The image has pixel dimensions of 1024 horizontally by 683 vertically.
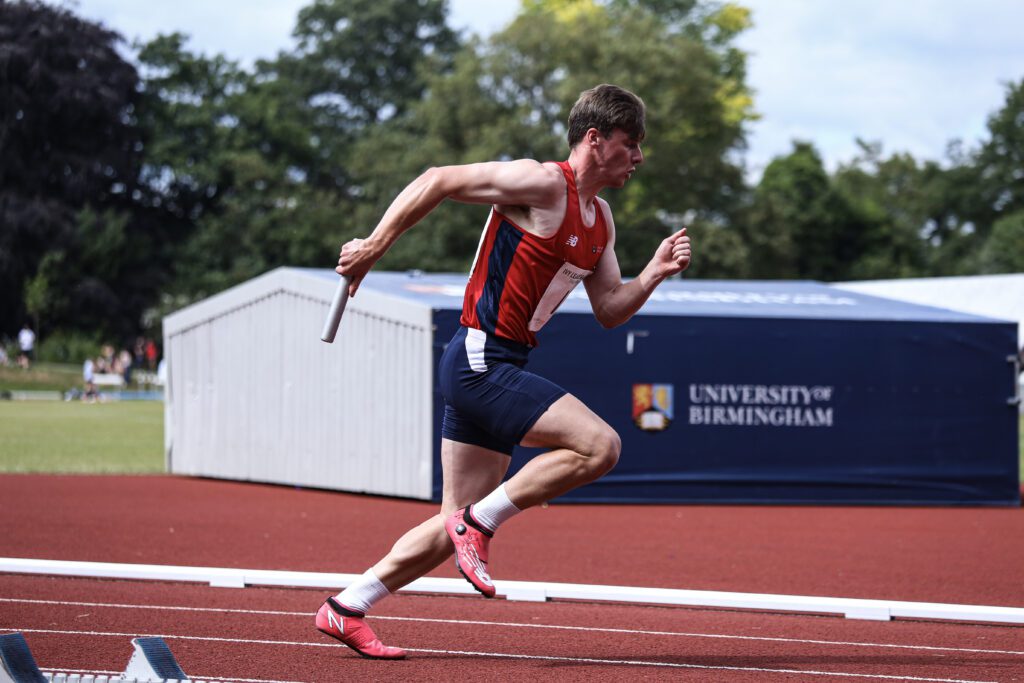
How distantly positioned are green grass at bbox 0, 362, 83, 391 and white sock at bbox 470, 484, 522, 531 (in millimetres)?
39082

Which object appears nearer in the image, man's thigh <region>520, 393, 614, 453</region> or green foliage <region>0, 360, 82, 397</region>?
man's thigh <region>520, 393, 614, 453</region>

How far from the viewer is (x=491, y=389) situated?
5.38 metres

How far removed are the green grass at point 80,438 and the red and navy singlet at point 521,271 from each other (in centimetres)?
1358

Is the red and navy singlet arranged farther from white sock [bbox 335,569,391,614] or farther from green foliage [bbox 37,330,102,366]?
green foliage [bbox 37,330,102,366]

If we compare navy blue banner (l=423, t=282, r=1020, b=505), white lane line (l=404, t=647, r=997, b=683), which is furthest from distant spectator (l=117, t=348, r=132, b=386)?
white lane line (l=404, t=647, r=997, b=683)

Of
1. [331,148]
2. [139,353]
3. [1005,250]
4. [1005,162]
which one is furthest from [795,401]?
[1005,162]

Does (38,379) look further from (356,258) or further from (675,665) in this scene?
(356,258)

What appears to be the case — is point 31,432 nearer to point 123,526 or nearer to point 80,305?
point 123,526

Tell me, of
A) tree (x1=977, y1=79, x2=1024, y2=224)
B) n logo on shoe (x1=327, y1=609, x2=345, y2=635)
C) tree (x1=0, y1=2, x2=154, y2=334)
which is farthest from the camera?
tree (x1=977, y1=79, x2=1024, y2=224)

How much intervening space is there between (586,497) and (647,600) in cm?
742

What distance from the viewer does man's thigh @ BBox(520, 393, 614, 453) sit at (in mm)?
5254

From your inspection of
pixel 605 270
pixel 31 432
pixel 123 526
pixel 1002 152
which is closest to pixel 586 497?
pixel 123 526

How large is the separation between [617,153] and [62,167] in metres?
52.3

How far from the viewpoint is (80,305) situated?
171 feet
